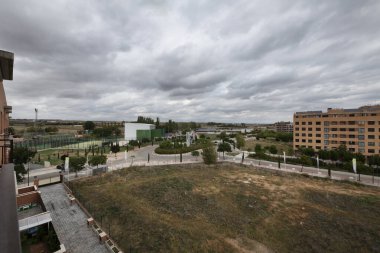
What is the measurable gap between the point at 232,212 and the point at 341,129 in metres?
42.8

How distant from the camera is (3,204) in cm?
321

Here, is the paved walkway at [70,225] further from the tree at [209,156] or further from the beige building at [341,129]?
the beige building at [341,129]

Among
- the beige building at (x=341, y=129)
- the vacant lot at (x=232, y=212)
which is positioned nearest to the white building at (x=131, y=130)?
the vacant lot at (x=232, y=212)

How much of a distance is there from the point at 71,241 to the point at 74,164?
1640 centimetres

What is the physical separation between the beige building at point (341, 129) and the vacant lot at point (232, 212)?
71.2 feet

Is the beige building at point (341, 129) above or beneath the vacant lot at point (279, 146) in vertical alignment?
above

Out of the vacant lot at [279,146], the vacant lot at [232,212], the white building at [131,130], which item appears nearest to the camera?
the vacant lot at [232,212]

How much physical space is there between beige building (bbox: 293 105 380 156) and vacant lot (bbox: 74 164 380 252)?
2170 cm

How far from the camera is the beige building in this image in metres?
43.0

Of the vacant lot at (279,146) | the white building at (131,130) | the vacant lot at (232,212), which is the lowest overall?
the vacant lot at (232,212)

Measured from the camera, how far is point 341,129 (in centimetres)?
4706

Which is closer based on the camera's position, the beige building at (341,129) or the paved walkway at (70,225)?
the paved walkway at (70,225)

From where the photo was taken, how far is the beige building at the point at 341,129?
141 feet

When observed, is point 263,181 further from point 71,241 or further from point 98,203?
point 71,241
